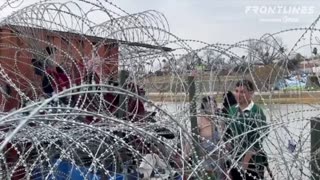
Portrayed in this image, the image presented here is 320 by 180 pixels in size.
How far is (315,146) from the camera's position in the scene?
278 cm

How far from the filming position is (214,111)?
3586 mm

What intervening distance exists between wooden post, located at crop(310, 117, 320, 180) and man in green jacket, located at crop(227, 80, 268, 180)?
248mm

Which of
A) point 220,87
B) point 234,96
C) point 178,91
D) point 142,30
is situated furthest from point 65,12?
point 234,96

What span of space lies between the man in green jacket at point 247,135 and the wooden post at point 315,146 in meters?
0.25

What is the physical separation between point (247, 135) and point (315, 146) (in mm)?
340

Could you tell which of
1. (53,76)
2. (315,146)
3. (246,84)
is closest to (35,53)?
(53,76)

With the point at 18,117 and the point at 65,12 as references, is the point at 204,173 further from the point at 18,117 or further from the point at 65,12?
the point at 65,12

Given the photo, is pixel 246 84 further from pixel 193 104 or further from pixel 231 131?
pixel 231 131

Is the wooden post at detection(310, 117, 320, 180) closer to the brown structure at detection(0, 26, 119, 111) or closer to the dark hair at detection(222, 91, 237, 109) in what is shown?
the dark hair at detection(222, 91, 237, 109)

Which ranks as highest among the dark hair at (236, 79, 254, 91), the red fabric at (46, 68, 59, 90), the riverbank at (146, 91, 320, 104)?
the red fabric at (46, 68, 59, 90)

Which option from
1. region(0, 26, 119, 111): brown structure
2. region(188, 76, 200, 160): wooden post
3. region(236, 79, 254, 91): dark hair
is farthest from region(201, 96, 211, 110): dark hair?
region(0, 26, 119, 111): brown structure

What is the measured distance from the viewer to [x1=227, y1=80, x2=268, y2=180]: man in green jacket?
8.51 ft

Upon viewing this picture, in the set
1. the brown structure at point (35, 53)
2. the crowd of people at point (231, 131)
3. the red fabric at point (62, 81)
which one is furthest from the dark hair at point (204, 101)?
the red fabric at point (62, 81)

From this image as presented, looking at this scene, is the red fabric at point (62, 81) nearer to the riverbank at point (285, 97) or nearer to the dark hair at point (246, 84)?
the riverbank at point (285, 97)
